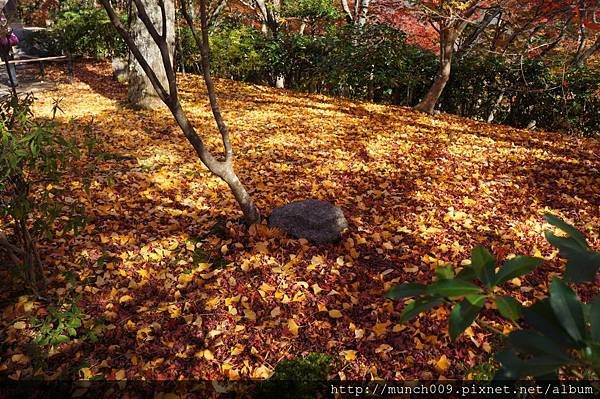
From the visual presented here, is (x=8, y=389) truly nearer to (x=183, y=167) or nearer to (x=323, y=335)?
(x=323, y=335)

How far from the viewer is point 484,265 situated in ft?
3.46

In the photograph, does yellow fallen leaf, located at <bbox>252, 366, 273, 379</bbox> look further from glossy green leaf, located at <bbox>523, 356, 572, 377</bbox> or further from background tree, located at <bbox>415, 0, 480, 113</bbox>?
background tree, located at <bbox>415, 0, 480, 113</bbox>

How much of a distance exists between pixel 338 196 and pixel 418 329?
2241mm

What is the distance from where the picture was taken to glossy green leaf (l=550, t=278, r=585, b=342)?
86 centimetres

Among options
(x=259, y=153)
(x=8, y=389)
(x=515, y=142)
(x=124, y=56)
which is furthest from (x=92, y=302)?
(x=124, y=56)

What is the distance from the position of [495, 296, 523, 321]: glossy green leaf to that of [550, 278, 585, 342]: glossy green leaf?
81mm

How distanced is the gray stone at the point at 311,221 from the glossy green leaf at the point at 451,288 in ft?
9.65

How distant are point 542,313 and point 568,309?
2.1 inches

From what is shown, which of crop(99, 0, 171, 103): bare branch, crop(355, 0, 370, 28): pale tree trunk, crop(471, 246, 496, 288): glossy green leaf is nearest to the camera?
crop(471, 246, 496, 288): glossy green leaf

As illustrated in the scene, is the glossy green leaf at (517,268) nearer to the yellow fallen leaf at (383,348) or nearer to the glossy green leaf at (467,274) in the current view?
the glossy green leaf at (467,274)

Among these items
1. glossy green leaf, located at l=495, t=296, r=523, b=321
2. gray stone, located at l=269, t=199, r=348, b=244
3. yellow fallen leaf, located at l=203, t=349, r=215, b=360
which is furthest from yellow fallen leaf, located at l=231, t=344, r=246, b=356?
glossy green leaf, located at l=495, t=296, r=523, b=321

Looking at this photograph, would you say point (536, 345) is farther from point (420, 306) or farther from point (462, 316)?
point (420, 306)

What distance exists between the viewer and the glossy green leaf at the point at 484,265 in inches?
40.7

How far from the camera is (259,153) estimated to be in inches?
245
